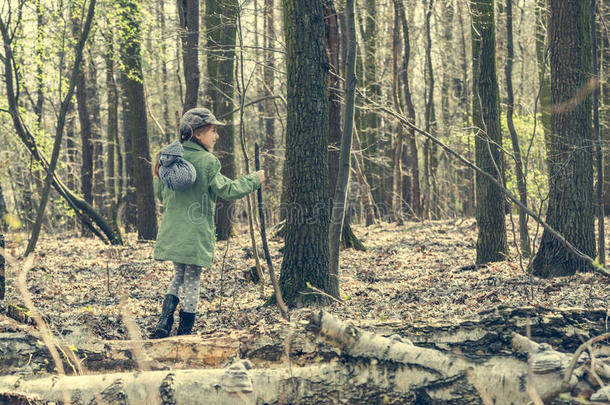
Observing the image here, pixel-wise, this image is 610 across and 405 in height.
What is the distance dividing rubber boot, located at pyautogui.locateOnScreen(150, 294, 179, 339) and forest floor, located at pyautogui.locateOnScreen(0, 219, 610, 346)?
26cm

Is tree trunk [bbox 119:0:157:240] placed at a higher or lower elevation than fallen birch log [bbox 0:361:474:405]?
higher

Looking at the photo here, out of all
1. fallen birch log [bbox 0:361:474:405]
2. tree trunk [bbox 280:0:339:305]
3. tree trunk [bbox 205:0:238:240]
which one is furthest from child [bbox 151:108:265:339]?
tree trunk [bbox 205:0:238:240]

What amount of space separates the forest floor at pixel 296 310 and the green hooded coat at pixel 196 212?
0.71 m

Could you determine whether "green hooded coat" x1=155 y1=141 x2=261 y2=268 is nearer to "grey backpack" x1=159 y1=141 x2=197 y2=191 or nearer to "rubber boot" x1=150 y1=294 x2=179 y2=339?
"grey backpack" x1=159 y1=141 x2=197 y2=191

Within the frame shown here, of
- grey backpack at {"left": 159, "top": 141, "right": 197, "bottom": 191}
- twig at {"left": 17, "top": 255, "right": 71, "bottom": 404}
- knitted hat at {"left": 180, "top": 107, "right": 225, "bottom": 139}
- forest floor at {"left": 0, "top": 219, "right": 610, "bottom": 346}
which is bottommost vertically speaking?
forest floor at {"left": 0, "top": 219, "right": 610, "bottom": 346}

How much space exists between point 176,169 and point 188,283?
1.04 meters

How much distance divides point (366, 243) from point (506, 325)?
9.47 metres

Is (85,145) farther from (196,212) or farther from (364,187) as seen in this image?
(196,212)

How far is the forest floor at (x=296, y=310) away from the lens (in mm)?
5926

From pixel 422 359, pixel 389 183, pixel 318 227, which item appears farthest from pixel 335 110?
pixel 389 183

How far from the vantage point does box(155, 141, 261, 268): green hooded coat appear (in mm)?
5109

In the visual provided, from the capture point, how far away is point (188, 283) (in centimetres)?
520

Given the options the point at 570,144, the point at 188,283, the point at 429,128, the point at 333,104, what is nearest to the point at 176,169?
the point at 188,283

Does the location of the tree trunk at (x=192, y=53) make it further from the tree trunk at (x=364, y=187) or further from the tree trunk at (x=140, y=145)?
the tree trunk at (x=364, y=187)
